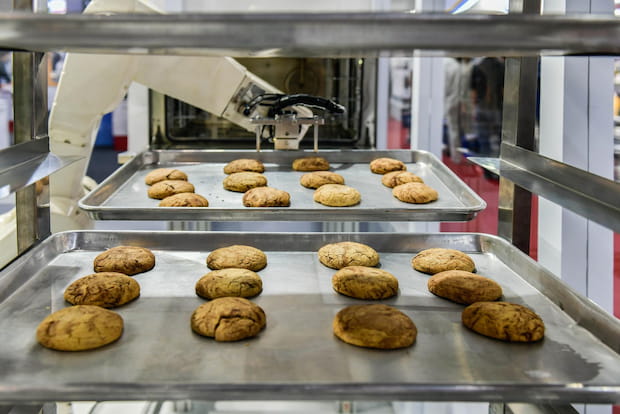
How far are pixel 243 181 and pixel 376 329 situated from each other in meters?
0.87

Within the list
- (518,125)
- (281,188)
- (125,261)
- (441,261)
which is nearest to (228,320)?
(125,261)

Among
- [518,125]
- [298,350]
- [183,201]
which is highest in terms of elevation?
[518,125]

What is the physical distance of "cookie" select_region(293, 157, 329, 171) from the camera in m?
2.00

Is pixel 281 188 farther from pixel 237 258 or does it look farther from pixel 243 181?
pixel 237 258

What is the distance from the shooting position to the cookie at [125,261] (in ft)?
4.30

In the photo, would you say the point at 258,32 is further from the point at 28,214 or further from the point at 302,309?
the point at 28,214

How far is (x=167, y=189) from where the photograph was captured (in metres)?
1.69

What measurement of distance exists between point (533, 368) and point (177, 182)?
1121 mm

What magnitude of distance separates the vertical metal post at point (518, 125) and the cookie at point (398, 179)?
0.41m

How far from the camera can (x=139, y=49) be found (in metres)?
0.72

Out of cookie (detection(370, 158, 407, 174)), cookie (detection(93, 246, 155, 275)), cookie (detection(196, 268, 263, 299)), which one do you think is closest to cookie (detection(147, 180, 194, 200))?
cookie (detection(93, 246, 155, 275))

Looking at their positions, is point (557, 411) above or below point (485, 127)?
below

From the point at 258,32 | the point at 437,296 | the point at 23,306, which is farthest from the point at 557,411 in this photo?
the point at 23,306

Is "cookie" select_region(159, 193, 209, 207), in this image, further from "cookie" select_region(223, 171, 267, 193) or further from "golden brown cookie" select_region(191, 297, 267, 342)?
"golden brown cookie" select_region(191, 297, 267, 342)
